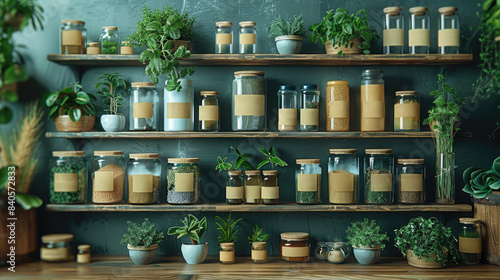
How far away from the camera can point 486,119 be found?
7.66ft

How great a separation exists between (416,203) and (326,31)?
84cm

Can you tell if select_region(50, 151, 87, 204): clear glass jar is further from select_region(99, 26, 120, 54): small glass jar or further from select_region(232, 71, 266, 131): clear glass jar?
select_region(232, 71, 266, 131): clear glass jar

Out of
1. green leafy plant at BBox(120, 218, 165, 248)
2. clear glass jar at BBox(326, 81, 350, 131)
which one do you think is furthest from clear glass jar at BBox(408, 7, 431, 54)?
green leafy plant at BBox(120, 218, 165, 248)

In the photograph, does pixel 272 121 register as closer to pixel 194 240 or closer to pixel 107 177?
pixel 194 240

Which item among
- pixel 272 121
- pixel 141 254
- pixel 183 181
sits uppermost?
pixel 272 121

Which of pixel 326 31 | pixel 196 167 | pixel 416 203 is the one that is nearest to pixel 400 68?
pixel 326 31

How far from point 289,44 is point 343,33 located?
23 centimetres

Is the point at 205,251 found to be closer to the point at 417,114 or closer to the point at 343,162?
the point at 343,162

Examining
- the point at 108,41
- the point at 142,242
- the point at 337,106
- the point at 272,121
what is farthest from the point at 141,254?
the point at 337,106

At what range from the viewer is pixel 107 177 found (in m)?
2.16

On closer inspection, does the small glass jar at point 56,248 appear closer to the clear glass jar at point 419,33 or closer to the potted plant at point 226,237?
the potted plant at point 226,237

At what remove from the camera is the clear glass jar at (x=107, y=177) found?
7.11ft

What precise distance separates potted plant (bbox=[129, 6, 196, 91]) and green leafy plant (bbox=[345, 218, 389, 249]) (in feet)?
3.22

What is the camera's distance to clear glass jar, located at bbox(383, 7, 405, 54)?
87.4 inches
